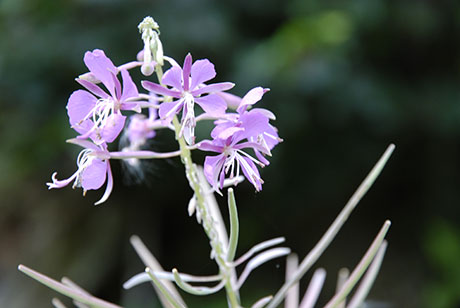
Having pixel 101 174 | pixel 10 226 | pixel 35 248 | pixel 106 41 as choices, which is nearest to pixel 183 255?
pixel 35 248

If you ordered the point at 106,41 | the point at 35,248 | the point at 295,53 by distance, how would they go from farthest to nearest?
the point at 35,248 < the point at 106,41 < the point at 295,53

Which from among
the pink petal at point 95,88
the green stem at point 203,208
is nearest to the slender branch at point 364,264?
the green stem at point 203,208

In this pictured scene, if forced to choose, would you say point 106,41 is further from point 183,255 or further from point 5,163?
point 183,255

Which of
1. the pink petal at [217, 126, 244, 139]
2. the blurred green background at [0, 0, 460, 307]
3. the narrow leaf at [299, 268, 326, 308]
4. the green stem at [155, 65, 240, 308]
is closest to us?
the pink petal at [217, 126, 244, 139]

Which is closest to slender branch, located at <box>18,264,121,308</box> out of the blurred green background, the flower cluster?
the flower cluster

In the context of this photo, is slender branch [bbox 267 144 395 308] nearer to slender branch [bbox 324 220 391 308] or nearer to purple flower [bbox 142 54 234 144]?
slender branch [bbox 324 220 391 308]
